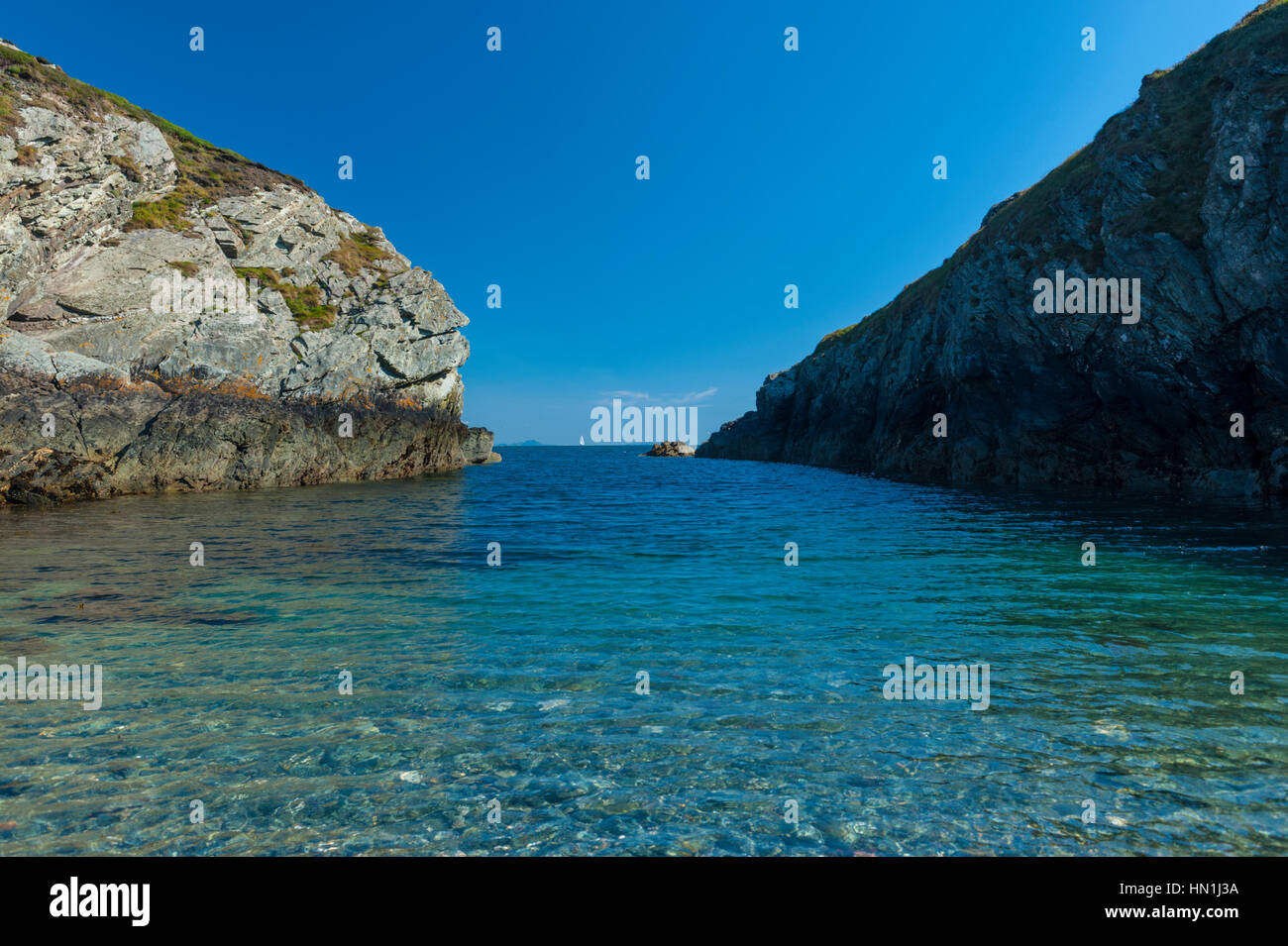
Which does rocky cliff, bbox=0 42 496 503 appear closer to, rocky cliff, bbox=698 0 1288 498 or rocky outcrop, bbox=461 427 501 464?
rocky outcrop, bbox=461 427 501 464

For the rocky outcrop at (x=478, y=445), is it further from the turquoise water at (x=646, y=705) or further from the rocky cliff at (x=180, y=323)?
the turquoise water at (x=646, y=705)

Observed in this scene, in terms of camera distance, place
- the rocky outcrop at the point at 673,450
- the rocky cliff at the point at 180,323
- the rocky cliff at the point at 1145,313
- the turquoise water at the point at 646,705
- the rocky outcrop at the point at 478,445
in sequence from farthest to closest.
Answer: the rocky outcrop at the point at 673,450 < the rocky outcrop at the point at 478,445 < the rocky cliff at the point at 180,323 < the rocky cliff at the point at 1145,313 < the turquoise water at the point at 646,705

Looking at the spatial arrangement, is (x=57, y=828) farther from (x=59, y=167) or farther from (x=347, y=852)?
(x=59, y=167)

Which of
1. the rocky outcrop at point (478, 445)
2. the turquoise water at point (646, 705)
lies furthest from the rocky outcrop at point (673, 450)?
the turquoise water at point (646, 705)

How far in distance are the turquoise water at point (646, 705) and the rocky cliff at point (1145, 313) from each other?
17.6m

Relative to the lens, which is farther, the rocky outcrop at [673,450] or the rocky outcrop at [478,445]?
the rocky outcrop at [673,450]

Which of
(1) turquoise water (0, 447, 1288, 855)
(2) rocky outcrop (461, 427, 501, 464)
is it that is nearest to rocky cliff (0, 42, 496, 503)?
(1) turquoise water (0, 447, 1288, 855)

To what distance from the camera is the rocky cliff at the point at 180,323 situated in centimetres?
3594

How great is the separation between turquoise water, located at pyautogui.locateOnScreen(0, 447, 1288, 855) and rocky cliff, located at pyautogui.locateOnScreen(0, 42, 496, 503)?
2388 cm

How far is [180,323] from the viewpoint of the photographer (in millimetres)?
43812

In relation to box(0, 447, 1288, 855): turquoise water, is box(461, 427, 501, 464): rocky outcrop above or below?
above

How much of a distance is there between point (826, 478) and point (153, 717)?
54982 millimetres

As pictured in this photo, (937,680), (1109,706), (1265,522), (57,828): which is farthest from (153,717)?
(1265,522)

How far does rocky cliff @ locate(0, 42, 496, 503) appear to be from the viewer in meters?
35.9
